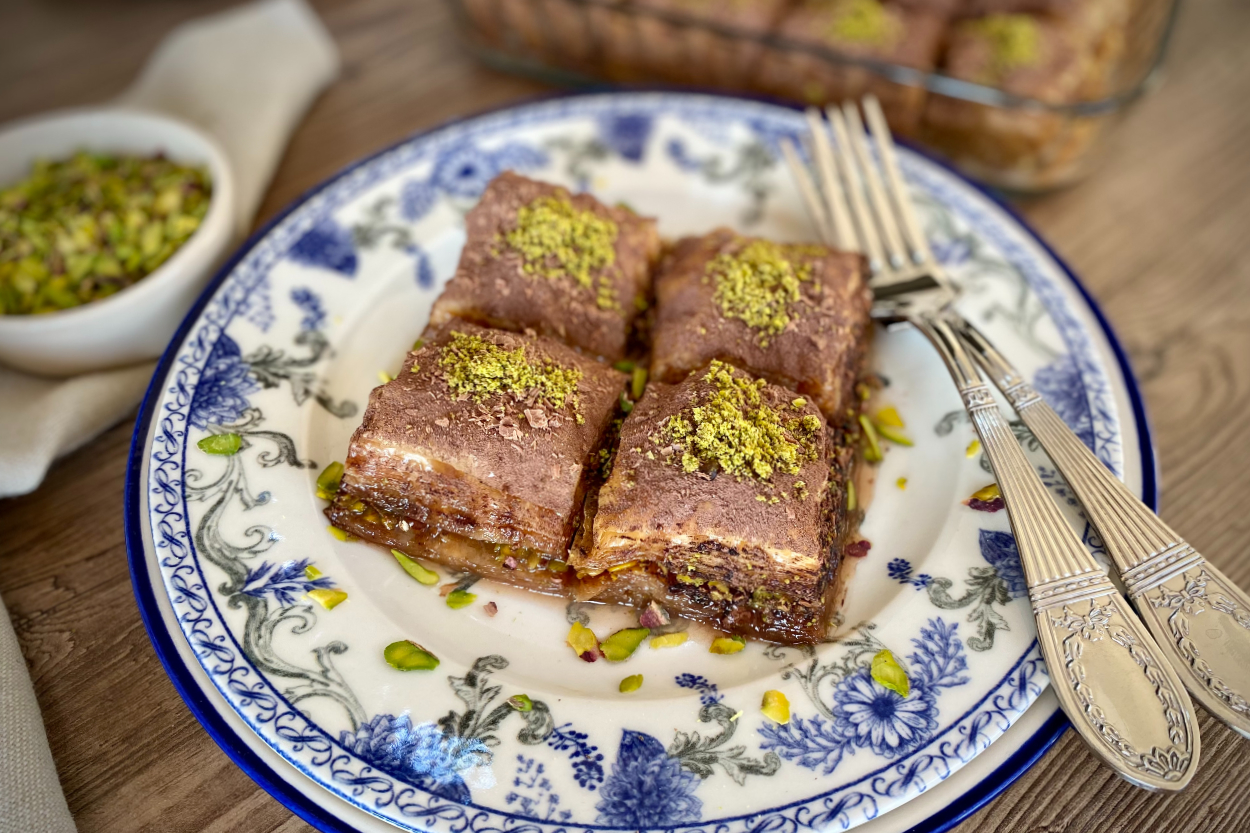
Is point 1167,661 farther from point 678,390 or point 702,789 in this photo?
point 678,390

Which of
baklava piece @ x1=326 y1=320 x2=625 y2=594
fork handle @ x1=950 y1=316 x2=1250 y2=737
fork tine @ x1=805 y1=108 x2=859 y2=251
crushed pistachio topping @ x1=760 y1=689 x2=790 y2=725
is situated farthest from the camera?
fork tine @ x1=805 y1=108 x2=859 y2=251

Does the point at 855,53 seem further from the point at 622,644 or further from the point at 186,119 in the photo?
the point at 186,119

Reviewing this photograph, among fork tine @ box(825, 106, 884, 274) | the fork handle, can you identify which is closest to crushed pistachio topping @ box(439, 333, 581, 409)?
fork tine @ box(825, 106, 884, 274)

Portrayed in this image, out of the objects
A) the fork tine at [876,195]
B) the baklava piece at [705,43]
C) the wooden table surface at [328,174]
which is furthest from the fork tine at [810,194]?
the wooden table surface at [328,174]

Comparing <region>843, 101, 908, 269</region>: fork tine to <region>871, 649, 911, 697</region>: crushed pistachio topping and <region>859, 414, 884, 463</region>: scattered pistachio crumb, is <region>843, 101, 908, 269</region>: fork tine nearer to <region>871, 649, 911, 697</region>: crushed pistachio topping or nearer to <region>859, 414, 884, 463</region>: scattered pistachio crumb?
<region>859, 414, 884, 463</region>: scattered pistachio crumb

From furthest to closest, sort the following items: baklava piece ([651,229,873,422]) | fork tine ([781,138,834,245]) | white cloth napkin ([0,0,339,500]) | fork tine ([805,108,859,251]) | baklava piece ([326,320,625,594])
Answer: white cloth napkin ([0,0,339,500]), fork tine ([781,138,834,245]), fork tine ([805,108,859,251]), baklava piece ([651,229,873,422]), baklava piece ([326,320,625,594])

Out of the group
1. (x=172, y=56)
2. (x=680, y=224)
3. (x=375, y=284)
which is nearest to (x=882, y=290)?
(x=680, y=224)
